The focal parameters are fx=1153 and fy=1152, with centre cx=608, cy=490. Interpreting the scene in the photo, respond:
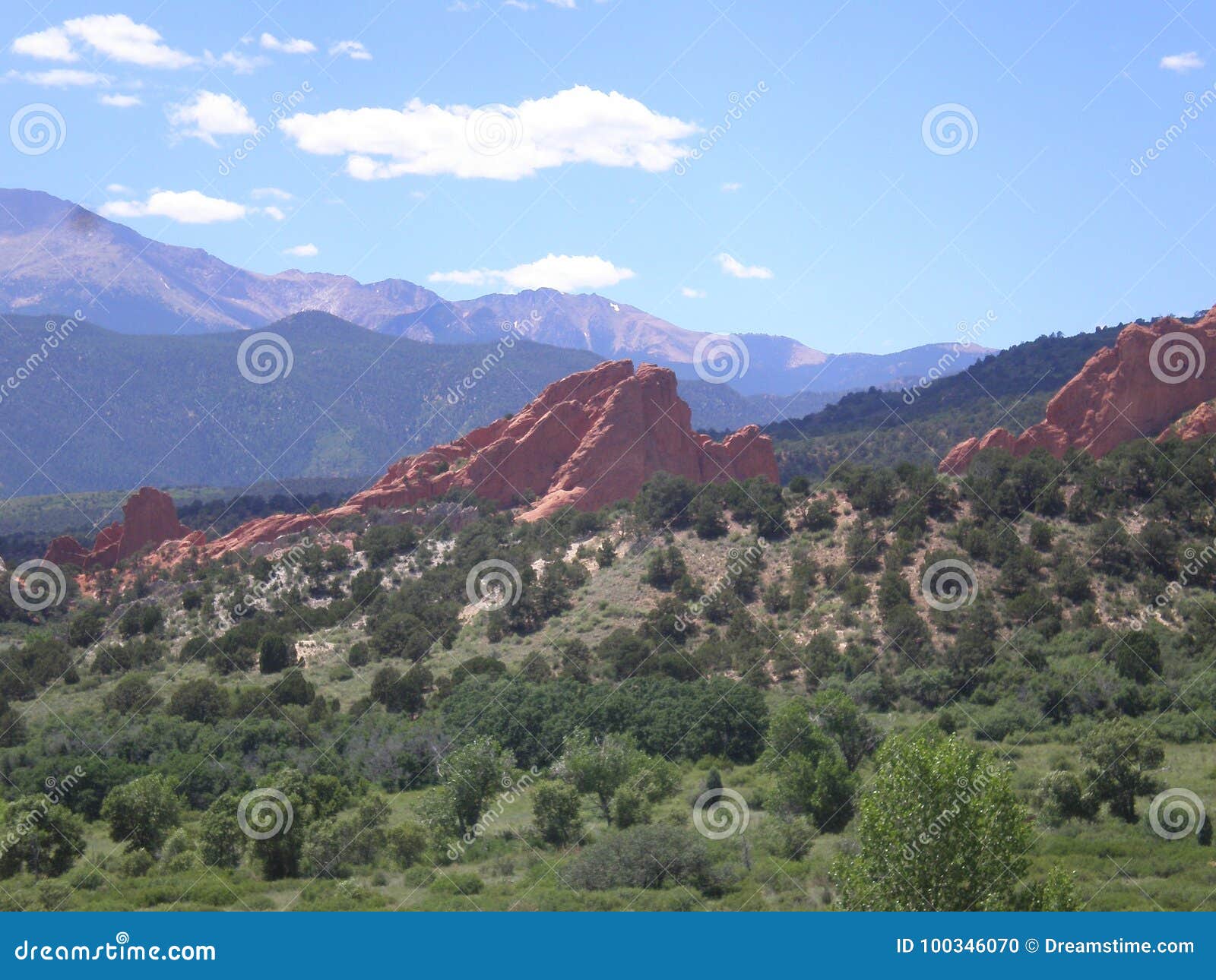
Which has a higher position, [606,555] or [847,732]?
[606,555]

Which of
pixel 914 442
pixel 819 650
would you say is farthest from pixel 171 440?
pixel 819 650

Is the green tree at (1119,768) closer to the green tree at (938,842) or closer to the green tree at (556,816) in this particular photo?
the green tree at (938,842)

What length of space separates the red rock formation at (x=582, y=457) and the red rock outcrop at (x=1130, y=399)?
50.4 feet

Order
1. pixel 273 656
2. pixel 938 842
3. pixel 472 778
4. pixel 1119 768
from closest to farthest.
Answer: pixel 938 842, pixel 1119 768, pixel 472 778, pixel 273 656

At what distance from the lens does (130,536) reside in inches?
3110

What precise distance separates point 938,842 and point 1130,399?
55.5 meters

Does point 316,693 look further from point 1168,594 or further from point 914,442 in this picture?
point 914,442

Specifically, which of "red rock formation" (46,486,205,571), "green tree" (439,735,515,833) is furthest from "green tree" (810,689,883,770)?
"red rock formation" (46,486,205,571)

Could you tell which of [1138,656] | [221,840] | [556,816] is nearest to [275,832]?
[221,840]

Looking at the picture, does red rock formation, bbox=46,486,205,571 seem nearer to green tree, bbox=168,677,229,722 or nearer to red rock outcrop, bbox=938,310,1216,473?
green tree, bbox=168,677,229,722

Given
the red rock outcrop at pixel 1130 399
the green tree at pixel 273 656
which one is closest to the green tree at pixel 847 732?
the green tree at pixel 273 656

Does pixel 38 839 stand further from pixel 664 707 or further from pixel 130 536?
pixel 130 536

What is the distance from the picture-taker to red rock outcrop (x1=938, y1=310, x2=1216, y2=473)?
66.4 m

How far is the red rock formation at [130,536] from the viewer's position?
77.6 m
